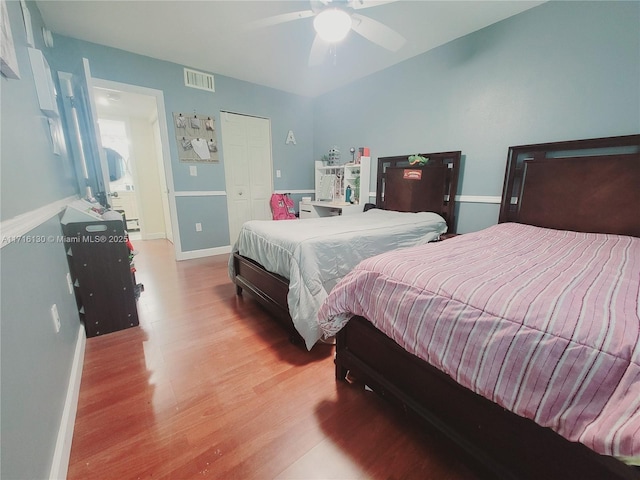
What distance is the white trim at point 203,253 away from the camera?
362 centimetres

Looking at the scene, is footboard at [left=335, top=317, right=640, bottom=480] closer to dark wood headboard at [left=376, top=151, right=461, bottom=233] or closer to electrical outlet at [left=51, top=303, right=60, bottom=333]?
electrical outlet at [left=51, top=303, right=60, bottom=333]

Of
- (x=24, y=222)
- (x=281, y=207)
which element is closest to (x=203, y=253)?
(x=281, y=207)

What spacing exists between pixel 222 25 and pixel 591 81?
3.05 meters

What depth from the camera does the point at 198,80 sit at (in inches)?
132

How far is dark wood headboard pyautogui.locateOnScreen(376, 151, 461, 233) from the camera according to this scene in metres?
2.73

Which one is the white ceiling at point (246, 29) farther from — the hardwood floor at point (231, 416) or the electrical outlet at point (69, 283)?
the hardwood floor at point (231, 416)

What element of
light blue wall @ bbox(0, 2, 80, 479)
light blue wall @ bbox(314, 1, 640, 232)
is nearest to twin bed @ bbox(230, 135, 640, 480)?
light blue wall @ bbox(314, 1, 640, 232)

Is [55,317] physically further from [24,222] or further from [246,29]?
[246,29]

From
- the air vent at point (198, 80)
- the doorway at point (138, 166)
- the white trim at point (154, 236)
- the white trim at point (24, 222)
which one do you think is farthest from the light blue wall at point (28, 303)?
the white trim at point (154, 236)

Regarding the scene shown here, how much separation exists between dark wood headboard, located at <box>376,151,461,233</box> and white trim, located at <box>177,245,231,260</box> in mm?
2492

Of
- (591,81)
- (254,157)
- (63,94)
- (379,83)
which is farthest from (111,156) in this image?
(591,81)

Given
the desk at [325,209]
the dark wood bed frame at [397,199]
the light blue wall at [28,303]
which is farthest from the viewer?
the desk at [325,209]

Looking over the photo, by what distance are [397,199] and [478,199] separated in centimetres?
87

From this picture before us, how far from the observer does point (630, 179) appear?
1.72 metres
